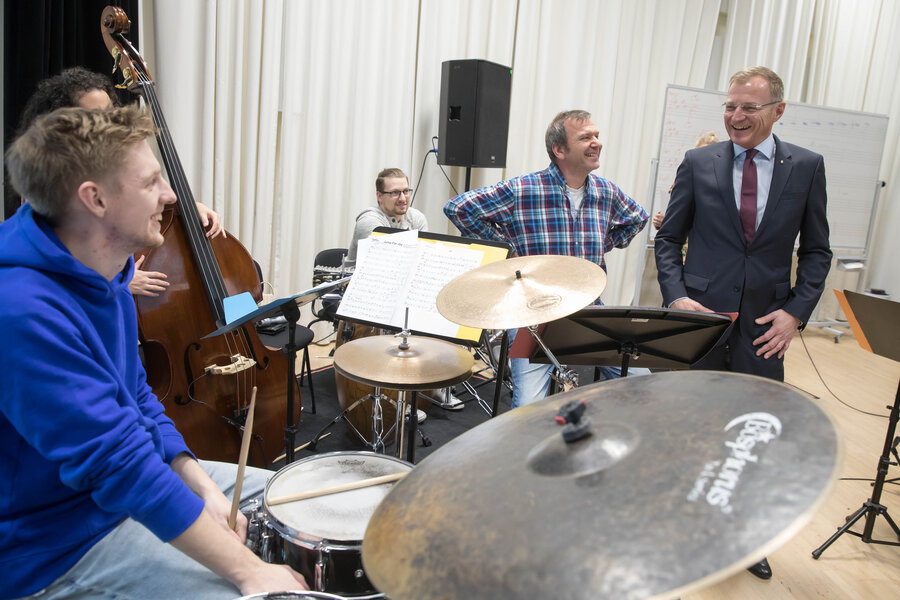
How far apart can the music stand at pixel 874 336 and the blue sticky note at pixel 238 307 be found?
6.07ft

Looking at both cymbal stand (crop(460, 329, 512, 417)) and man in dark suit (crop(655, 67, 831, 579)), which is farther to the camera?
cymbal stand (crop(460, 329, 512, 417))

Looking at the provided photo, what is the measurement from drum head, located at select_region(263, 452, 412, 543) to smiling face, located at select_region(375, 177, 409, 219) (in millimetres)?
2350

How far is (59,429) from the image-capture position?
3.00ft

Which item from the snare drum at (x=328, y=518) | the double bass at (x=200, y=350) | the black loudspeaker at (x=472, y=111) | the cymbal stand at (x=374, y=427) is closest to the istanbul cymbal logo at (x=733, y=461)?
the snare drum at (x=328, y=518)

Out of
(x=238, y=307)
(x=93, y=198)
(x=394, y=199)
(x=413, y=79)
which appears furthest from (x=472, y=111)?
(x=93, y=198)

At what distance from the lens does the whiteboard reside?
15.3 ft

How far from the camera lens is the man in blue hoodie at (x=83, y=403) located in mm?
911

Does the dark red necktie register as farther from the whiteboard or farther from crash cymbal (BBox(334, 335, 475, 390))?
the whiteboard

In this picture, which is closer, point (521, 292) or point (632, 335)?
point (521, 292)

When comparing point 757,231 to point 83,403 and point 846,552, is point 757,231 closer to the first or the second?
A: point 846,552

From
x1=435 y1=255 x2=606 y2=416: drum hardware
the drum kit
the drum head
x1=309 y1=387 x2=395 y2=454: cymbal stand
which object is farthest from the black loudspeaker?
the drum kit

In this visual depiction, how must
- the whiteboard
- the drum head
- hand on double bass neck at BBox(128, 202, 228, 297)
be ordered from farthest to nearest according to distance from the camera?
the whiteboard < hand on double bass neck at BBox(128, 202, 228, 297) < the drum head

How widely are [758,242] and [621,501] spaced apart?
1.76m

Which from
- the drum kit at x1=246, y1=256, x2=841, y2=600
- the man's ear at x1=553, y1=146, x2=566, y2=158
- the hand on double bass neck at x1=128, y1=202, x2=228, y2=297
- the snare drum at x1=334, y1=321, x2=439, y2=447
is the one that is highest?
the man's ear at x1=553, y1=146, x2=566, y2=158
